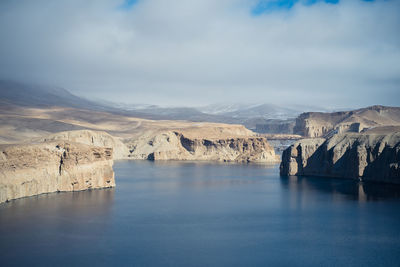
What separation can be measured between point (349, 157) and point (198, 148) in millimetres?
61572

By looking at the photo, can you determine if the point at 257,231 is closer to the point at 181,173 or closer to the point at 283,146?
the point at 181,173

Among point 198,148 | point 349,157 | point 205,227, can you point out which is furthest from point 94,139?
point 205,227

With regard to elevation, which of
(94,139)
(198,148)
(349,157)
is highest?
(94,139)

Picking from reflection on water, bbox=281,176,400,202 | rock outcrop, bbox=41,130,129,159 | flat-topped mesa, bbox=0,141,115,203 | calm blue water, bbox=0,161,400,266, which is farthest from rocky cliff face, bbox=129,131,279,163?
flat-topped mesa, bbox=0,141,115,203

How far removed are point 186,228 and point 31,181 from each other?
67.3 feet

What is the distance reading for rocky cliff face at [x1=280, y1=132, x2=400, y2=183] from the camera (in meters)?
65.8

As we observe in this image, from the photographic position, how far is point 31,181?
51.0 m

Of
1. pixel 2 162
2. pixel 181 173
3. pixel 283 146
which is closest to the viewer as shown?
pixel 2 162

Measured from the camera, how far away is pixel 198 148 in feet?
432

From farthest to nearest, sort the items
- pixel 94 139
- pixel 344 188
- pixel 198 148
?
pixel 198 148 → pixel 94 139 → pixel 344 188

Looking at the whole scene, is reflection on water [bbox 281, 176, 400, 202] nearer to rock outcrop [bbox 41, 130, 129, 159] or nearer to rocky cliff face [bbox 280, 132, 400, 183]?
rocky cliff face [bbox 280, 132, 400, 183]

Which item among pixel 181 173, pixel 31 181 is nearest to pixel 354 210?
pixel 31 181

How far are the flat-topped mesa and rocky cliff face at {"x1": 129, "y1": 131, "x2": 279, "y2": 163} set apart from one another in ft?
218

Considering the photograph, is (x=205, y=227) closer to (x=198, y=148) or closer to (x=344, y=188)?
(x=344, y=188)
